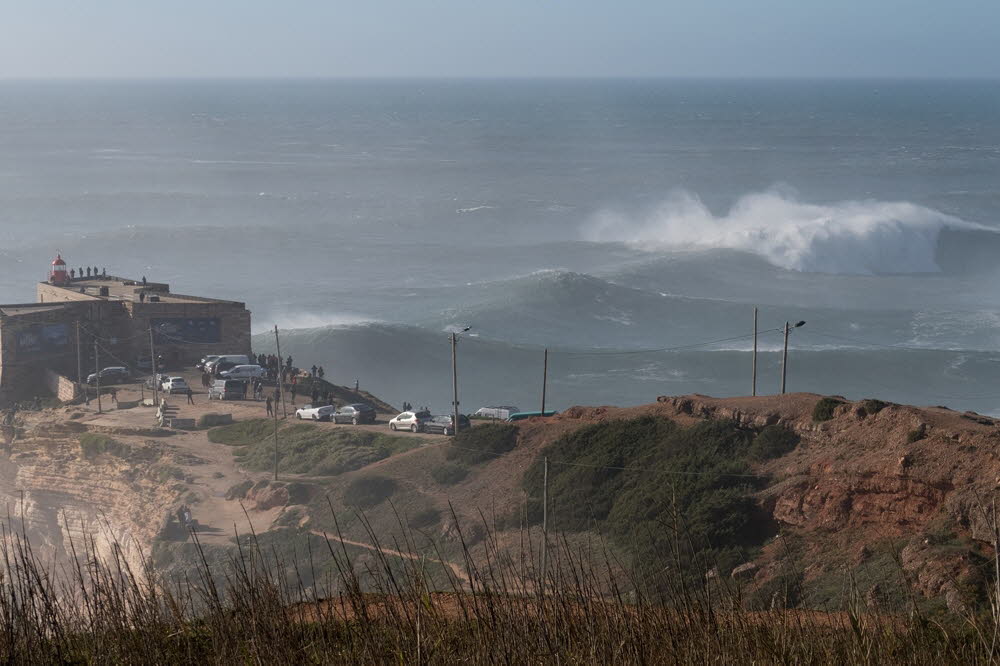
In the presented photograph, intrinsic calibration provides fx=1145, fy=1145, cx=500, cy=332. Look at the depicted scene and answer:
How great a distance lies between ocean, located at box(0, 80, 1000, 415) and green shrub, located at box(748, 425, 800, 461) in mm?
25995

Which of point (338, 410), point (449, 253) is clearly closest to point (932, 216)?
point (449, 253)

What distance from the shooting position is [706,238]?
101 m

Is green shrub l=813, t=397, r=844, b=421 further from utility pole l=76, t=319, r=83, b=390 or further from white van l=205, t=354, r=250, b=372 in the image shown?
utility pole l=76, t=319, r=83, b=390

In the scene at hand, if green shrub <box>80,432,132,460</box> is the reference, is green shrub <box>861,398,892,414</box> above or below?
above

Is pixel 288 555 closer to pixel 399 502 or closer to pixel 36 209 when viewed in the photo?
pixel 399 502

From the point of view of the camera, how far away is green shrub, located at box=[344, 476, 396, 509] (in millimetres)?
30062

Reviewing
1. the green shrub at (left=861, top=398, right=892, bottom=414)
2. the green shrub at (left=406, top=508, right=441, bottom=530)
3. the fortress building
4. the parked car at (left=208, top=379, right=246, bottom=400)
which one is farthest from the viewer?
the fortress building

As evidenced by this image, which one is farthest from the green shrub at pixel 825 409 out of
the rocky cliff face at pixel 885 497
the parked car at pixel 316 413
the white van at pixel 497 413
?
the parked car at pixel 316 413

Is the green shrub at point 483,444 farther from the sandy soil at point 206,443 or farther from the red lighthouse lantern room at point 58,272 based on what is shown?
Answer: the red lighthouse lantern room at point 58,272

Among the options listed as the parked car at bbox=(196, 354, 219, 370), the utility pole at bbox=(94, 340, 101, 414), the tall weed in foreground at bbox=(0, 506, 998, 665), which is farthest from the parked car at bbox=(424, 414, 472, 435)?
the tall weed in foreground at bbox=(0, 506, 998, 665)

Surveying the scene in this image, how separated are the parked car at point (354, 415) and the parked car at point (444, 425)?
2.53m

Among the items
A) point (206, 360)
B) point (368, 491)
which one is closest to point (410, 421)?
point (368, 491)

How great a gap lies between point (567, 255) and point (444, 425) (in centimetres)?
5946

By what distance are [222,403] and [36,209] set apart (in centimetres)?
8809
